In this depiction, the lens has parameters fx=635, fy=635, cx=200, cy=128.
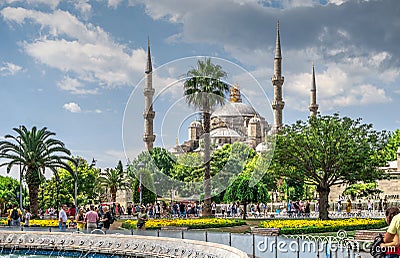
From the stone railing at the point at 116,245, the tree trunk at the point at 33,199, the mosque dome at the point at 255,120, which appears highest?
the mosque dome at the point at 255,120

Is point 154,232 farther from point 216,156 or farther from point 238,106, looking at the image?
point 238,106

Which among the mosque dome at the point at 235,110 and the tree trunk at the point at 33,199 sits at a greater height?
the mosque dome at the point at 235,110

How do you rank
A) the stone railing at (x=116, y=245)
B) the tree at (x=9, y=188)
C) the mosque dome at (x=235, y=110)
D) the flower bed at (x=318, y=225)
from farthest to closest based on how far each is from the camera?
1. the mosque dome at (x=235, y=110)
2. the tree at (x=9, y=188)
3. the flower bed at (x=318, y=225)
4. the stone railing at (x=116, y=245)

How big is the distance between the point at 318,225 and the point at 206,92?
11246 mm

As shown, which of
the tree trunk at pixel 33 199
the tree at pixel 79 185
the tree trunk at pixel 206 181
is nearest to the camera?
the tree trunk at pixel 33 199

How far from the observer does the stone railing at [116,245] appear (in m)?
15.1

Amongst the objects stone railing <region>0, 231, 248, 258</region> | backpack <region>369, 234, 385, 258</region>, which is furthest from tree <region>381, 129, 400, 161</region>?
backpack <region>369, 234, 385, 258</region>

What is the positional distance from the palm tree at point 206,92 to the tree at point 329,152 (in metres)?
3.87

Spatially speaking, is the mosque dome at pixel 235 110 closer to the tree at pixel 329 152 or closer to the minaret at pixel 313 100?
the minaret at pixel 313 100

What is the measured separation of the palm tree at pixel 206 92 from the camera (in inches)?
1287

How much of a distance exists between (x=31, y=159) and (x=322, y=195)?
14.5 metres

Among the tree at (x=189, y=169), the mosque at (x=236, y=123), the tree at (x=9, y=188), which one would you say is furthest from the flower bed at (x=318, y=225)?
the tree at (x=9, y=188)

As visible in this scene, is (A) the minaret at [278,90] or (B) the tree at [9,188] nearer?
(A) the minaret at [278,90]

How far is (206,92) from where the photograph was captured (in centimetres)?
3322
